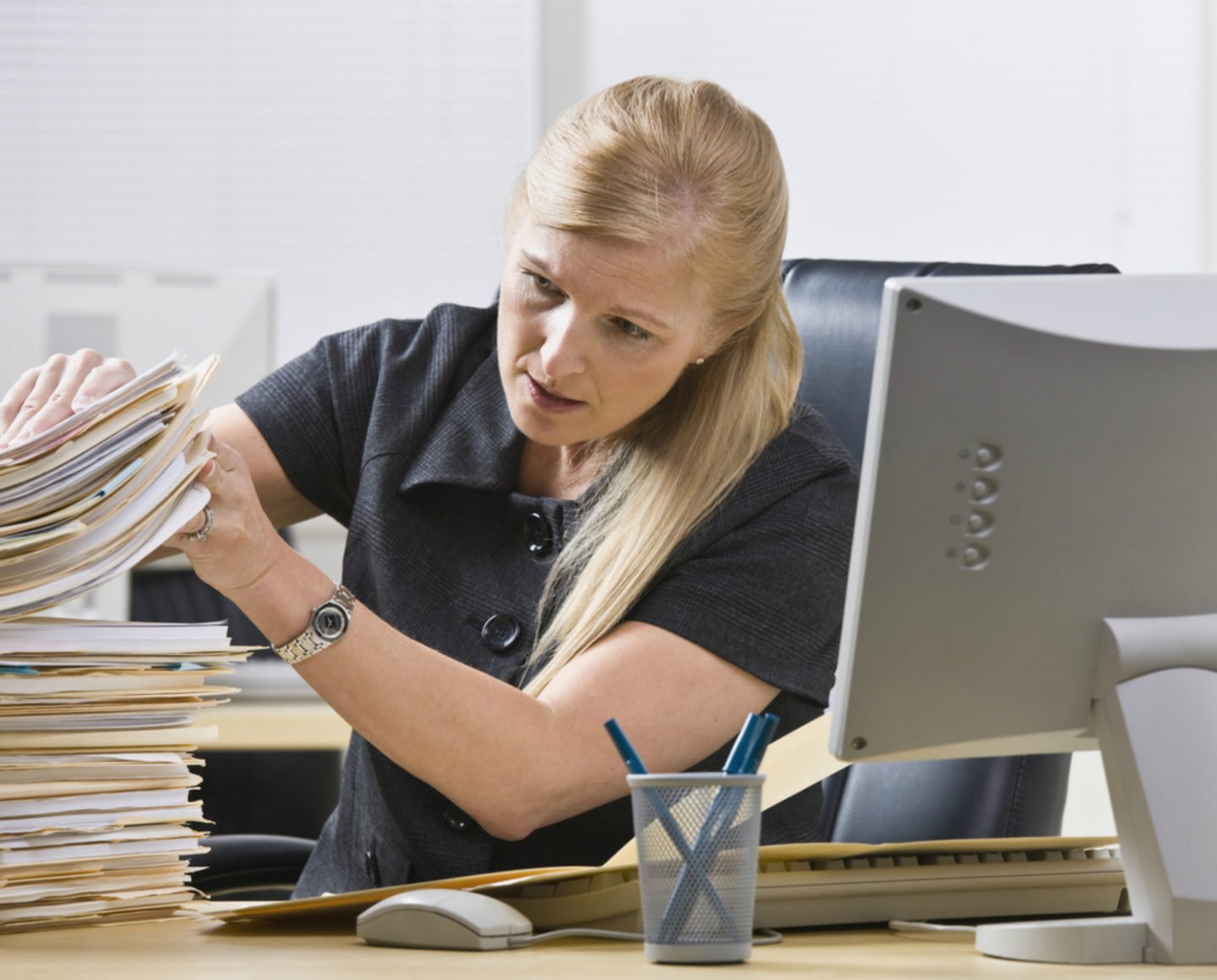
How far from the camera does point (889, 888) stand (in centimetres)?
92

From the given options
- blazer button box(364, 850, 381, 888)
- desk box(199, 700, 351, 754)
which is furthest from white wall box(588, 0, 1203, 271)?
blazer button box(364, 850, 381, 888)

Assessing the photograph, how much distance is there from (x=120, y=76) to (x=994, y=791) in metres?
2.38

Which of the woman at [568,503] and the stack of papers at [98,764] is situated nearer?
the stack of papers at [98,764]

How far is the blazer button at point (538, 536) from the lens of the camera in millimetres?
1328

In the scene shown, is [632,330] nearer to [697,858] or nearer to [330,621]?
[330,621]

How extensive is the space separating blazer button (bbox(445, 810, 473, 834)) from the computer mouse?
0.40m

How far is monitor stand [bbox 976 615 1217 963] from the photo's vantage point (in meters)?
0.81

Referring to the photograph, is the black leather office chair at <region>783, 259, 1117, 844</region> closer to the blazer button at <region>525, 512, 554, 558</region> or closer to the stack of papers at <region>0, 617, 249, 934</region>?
the blazer button at <region>525, 512, 554, 558</region>

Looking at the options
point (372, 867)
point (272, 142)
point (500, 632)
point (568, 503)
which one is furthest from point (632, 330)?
point (272, 142)

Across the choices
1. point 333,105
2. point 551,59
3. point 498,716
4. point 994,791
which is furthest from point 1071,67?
point 498,716

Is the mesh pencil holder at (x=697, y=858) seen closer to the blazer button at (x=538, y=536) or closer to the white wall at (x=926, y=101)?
Result: the blazer button at (x=538, y=536)

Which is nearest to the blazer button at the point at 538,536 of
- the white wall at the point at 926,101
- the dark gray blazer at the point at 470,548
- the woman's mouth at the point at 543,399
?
the dark gray blazer at the point at 470,548

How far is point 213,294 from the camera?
93.8 inches

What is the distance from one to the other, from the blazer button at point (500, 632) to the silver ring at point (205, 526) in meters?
0.40
